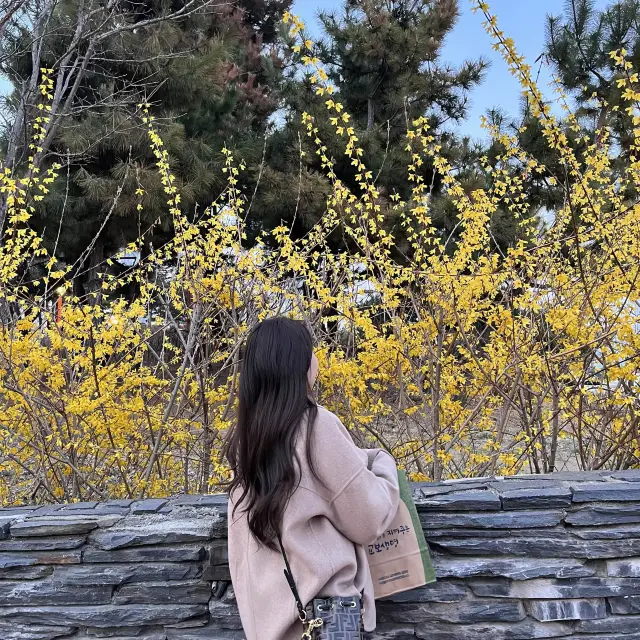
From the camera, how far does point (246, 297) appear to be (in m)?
3.47

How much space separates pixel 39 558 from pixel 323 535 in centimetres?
106

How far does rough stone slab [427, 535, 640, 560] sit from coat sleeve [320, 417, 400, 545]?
1.70 ft

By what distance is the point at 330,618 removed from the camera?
1399 millimetres

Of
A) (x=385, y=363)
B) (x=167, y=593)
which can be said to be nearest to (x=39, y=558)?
(x=167, y=593)

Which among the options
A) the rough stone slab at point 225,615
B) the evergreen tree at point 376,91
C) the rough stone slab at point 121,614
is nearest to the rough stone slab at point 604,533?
the rough stone slab at point 225,615

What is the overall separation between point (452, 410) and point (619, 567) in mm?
1524

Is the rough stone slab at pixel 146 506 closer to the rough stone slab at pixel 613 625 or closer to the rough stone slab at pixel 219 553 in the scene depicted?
the rough stone slab at pixel 219 553

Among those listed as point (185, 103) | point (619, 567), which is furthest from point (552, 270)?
point (185, 103)

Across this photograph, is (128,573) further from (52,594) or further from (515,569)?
(515,569)

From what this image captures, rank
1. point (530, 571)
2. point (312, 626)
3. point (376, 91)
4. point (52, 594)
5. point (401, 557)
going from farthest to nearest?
point (376, 91)
point (52, 594)
point (530, 571)
point (401, 557)
point (312, 626)

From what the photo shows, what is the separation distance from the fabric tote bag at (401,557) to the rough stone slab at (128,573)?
583mm

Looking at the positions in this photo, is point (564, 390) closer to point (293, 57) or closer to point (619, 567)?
point (619, 567)

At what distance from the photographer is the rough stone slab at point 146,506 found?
79.5 inches

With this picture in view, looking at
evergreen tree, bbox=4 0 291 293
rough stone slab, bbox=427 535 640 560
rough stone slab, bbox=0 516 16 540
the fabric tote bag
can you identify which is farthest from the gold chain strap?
evergreen tree, bbox=4 0 291 293
